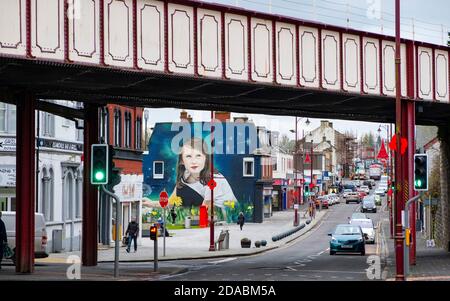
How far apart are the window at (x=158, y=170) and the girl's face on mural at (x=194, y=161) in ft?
8.89

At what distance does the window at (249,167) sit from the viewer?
93750 millimetres

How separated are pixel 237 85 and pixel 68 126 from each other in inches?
727

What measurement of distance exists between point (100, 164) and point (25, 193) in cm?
563

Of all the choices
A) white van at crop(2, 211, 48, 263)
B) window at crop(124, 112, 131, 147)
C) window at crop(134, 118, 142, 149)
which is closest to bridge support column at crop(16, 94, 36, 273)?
white van at crop(2, 211, 48, 263)

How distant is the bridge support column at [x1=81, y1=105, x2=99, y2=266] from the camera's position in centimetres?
3183

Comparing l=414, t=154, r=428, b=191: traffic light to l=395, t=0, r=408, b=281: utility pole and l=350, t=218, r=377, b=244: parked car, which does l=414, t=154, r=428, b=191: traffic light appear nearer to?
l=395, t=0, r=408, b=281: utility pole

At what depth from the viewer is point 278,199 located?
122875mm

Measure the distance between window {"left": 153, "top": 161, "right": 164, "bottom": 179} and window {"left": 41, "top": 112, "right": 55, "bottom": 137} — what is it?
163 feet

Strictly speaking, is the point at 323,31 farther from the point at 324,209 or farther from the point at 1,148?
the point at 324,209

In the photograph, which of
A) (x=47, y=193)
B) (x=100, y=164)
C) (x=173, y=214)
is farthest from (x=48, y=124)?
(x=173, y=214)

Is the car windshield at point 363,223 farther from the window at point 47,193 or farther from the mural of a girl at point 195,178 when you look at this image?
the mural of a girl at point 195,178

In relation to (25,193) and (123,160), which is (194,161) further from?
(25,193)

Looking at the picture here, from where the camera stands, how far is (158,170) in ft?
304
